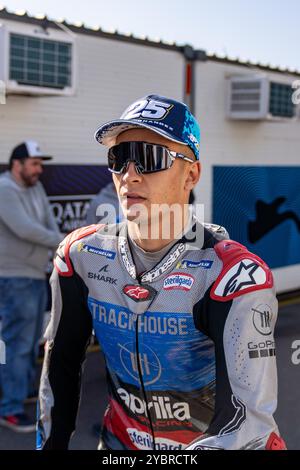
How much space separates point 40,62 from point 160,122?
4833 mm

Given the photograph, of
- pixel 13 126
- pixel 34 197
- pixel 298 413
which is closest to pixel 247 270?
pixel 34 197

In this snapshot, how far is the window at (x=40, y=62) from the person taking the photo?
6.41 m

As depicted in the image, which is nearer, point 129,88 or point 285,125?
point 129,88

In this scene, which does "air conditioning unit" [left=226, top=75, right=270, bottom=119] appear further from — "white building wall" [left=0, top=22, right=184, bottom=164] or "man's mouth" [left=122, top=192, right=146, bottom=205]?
"man's mouth" [left=122, top=192, right=146, bottom=205]

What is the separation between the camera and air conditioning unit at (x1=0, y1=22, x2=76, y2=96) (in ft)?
20.8

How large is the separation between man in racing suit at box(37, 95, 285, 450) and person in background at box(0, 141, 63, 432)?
11.0ft

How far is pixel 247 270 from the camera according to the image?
76.5 inches

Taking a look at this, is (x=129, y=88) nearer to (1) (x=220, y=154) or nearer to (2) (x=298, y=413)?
(1) (x=220, y=154)

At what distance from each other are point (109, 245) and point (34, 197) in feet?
12.0

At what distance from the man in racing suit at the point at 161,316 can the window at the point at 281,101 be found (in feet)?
25.6

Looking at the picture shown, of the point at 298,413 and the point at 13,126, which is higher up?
the point at 13,126

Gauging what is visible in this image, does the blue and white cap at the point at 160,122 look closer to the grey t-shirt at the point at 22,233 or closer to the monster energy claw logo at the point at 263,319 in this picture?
the monster energy claw logo at the point at 263,319

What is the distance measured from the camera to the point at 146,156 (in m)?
2.09

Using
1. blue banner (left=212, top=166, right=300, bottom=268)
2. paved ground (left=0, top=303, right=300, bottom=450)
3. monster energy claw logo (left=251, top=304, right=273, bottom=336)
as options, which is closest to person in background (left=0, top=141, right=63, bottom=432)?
paved ground (left=0, top=303, right=300, bottom=450)
